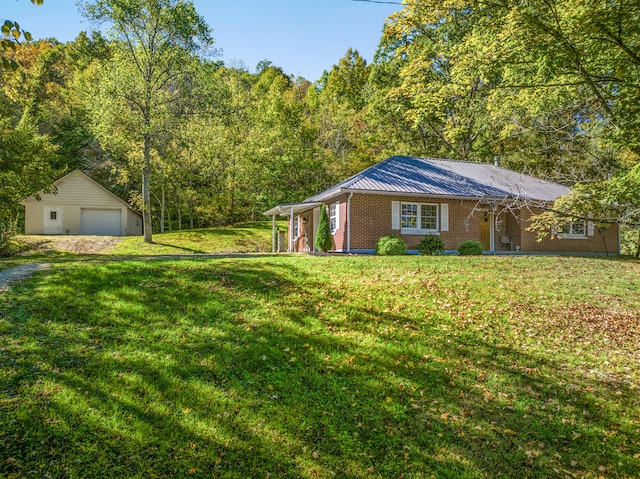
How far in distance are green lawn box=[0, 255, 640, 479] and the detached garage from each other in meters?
22.8

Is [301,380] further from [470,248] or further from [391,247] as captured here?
[470,248]

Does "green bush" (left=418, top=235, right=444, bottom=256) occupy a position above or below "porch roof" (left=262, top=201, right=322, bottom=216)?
below

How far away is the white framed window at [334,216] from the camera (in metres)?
17.8

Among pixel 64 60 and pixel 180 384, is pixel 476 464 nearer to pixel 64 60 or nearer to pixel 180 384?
pixel 180 384

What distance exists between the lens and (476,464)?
13.4ft

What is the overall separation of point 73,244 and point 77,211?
23.2ft

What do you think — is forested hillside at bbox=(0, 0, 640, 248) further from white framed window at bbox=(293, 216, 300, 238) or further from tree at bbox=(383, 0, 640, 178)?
white framed window at bbox=(293, 216, 300, 238)

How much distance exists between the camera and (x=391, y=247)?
15.6 meters

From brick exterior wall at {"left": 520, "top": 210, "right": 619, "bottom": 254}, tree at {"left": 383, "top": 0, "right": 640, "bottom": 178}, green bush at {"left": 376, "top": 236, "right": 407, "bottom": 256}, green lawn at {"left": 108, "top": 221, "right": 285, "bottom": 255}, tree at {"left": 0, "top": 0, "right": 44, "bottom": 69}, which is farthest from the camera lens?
green lawn at {"left": 108, "top": 221, "right": 285, "bottom": 255}

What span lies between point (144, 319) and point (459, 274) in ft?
26.5

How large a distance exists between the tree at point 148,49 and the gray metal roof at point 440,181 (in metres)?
9.47

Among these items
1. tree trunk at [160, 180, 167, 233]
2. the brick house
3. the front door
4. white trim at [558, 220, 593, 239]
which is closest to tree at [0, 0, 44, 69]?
the brick house

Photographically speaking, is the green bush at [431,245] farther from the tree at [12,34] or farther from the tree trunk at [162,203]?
the tree trunk at [162,203]

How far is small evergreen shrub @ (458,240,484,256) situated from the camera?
17328 mm
